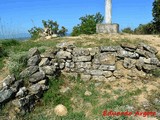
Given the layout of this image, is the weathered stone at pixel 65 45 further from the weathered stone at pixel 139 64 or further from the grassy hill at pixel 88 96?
the weathered stone at pixel 139 64

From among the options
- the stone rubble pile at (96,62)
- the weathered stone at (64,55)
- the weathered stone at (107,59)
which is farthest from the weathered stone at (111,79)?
the weathered stone at (64,55)

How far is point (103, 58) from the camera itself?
32.4ft

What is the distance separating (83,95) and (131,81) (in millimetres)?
1856

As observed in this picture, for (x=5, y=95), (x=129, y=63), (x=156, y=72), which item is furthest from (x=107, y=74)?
(x=5, y=95)

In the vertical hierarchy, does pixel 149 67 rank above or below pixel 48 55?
below

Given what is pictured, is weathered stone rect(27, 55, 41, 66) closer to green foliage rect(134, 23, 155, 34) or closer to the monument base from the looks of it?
the monument base

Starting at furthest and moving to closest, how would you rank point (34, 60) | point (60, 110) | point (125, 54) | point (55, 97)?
point (125, 54) → point (34, 60) → point (55, 97) → point (60, 110)

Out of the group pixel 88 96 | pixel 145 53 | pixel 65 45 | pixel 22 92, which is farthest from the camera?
pixel 65 45

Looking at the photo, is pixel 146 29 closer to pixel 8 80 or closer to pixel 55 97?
pixel 55 97

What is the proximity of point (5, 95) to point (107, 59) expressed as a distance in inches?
155

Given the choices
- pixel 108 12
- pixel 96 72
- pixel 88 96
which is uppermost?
pixel 108 12

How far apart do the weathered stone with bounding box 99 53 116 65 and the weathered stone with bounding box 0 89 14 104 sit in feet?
11.8

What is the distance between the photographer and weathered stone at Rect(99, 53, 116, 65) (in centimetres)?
983

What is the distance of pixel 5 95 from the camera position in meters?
7.75
